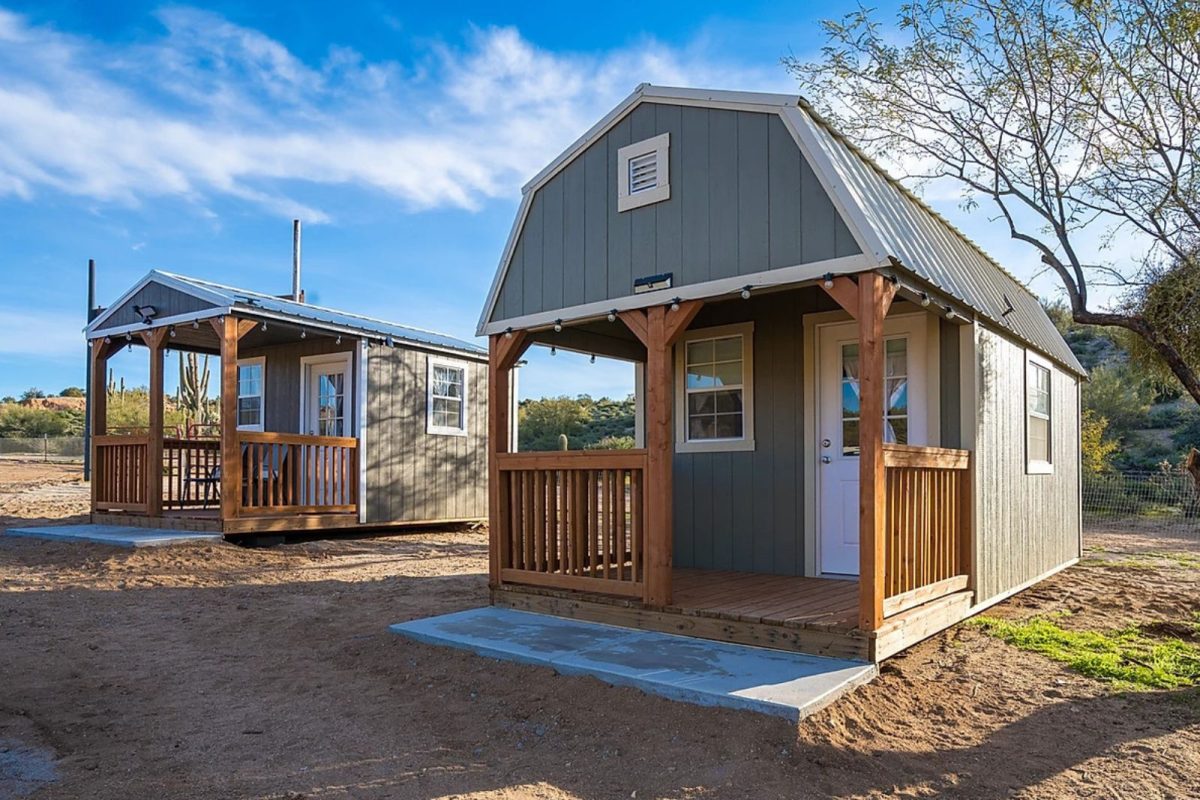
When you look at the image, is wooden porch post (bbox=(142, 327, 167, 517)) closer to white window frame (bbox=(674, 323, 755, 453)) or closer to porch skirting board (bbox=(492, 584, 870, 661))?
porch skirting board (bbox=(492, 584, 870, 661))

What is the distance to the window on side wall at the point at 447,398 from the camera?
12.0 m

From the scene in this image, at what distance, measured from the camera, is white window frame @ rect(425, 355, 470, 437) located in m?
11.9

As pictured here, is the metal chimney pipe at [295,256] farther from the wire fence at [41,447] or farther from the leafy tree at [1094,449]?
the leafy tree at [1094,449]

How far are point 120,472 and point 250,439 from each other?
105 inches

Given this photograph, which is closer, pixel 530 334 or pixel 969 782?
pixel 969 782

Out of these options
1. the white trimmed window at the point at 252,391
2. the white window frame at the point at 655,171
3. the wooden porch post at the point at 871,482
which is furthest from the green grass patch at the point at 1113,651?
the white trimmed window at the point at 252,391

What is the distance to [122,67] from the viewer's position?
40.3ft

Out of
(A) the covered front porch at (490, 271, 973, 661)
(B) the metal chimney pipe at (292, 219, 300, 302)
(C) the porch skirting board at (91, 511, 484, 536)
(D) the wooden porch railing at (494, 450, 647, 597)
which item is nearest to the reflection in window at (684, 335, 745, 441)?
(A) the covered front porch at (490, 271, 973, 661)

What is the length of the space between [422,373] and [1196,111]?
30.1 feet

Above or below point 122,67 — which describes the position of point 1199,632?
below

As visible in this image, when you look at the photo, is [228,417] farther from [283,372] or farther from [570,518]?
[570,518]

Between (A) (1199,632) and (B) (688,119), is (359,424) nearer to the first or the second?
(B) (688,119)

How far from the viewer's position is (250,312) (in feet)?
31.1

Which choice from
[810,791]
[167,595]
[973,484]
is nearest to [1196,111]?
[973,484]
